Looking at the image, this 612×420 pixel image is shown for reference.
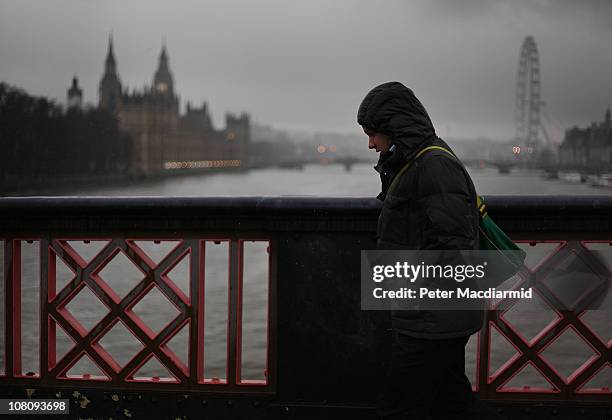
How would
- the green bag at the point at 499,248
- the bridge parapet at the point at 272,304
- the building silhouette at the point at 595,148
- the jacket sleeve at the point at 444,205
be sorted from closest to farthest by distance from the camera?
1. the jacket sleeve at the point at 444,205
2. the green bag at the point at 499,248
3. the bridge parapet at the point at 272,304
4. the building silhouette at the point at 595,148

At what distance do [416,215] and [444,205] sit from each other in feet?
0.43

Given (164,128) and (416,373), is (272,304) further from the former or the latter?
(164,128)

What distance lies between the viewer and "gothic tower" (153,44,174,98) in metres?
122

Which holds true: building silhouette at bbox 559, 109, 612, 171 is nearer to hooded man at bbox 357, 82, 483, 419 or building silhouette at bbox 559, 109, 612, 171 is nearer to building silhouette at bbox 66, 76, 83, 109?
hooded man at bbox 357, 82, 483, 419

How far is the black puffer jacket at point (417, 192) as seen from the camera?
82.7 inches

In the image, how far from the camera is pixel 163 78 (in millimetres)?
125188

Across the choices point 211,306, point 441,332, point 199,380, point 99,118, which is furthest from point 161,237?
point 99,118

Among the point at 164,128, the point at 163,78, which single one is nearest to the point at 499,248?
the point at 164,128

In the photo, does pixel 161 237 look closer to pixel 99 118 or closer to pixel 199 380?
pixel 199 380

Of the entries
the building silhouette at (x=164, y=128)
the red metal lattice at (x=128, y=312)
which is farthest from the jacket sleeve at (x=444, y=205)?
the building silhouette at (x=164, y=128)

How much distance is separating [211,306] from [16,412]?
1701 centimetres

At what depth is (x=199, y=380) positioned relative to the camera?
9.60 ft

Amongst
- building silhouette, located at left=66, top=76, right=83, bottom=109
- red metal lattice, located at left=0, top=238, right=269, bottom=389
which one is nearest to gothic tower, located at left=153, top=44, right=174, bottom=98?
building silhouette, located at left=66, top=76, right=83, bottom=109

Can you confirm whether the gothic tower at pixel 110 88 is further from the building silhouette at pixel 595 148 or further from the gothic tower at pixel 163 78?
the building silhouette at pixel 595 148
